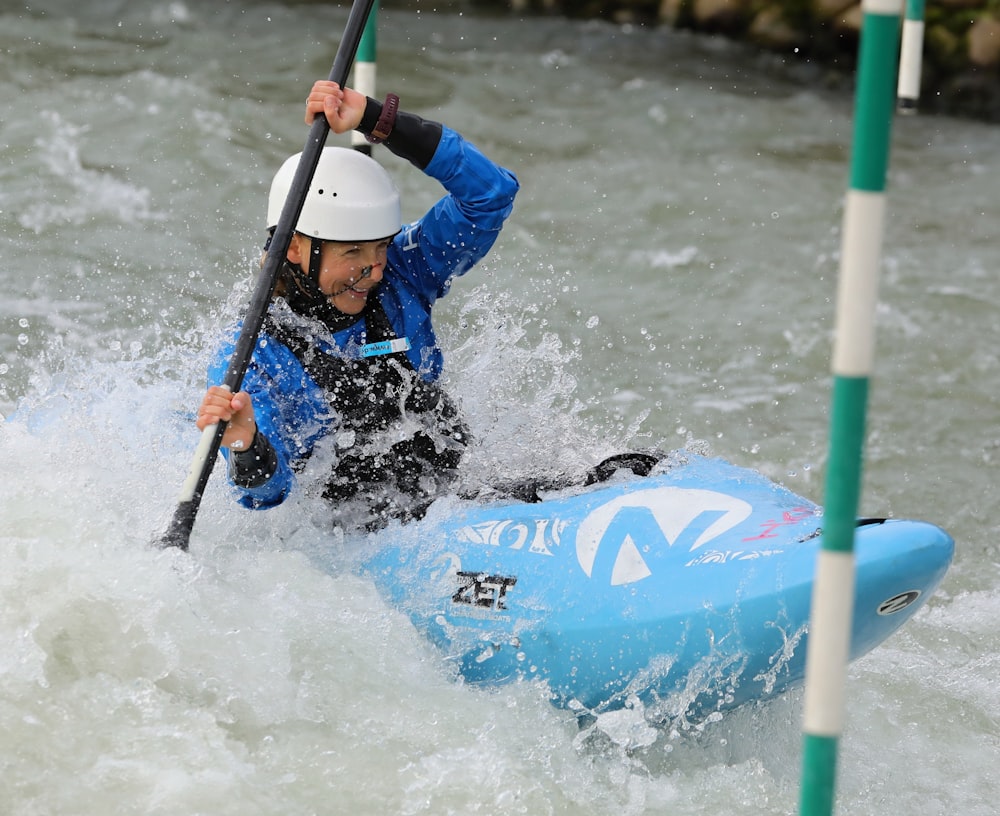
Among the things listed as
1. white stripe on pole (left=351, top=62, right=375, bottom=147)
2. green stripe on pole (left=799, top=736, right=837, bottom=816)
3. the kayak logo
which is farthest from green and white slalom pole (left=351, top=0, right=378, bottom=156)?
green stripe on pole (left=799, top=736, right=837, bottom=816)

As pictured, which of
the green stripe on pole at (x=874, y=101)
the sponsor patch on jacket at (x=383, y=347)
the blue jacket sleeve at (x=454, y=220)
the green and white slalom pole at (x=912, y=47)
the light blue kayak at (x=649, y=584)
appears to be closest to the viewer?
the green stripe on pole at (x=874, y=101)

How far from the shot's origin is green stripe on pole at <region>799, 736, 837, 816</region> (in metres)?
2.08

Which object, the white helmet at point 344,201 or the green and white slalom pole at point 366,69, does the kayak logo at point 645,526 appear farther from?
the green and white slalom pole at point 366,69

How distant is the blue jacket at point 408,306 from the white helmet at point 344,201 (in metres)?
0.20

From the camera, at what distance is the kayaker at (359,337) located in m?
3.31

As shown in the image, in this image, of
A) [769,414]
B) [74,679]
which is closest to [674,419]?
[769,414]

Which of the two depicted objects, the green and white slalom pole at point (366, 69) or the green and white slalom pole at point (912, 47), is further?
the green and white slalom pole at point (912, 47)

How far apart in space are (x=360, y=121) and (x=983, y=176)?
6.22m

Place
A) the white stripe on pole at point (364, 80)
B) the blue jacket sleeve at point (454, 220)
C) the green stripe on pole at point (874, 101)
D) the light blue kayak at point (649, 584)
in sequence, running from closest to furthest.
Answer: the green stripe on pole at point (874, 101) < the light blue kayak at point (649, 584) < the blue jacket sleeve at point (454, 220) < the white stripe on pole at point (364, 80)

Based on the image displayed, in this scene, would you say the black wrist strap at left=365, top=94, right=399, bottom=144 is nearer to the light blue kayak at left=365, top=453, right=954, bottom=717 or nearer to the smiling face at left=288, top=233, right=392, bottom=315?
the smiling face at left=288, top=233, right=392, bottom=315

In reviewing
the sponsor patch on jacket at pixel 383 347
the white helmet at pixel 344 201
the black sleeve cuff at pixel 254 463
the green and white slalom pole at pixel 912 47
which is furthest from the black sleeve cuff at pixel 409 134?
the green and white slalom pole at pixel 912 47

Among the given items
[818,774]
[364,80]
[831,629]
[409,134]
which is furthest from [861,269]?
[364,80]

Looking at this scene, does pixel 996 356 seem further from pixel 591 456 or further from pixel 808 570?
pixel 808 570

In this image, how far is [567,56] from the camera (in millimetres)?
10367
